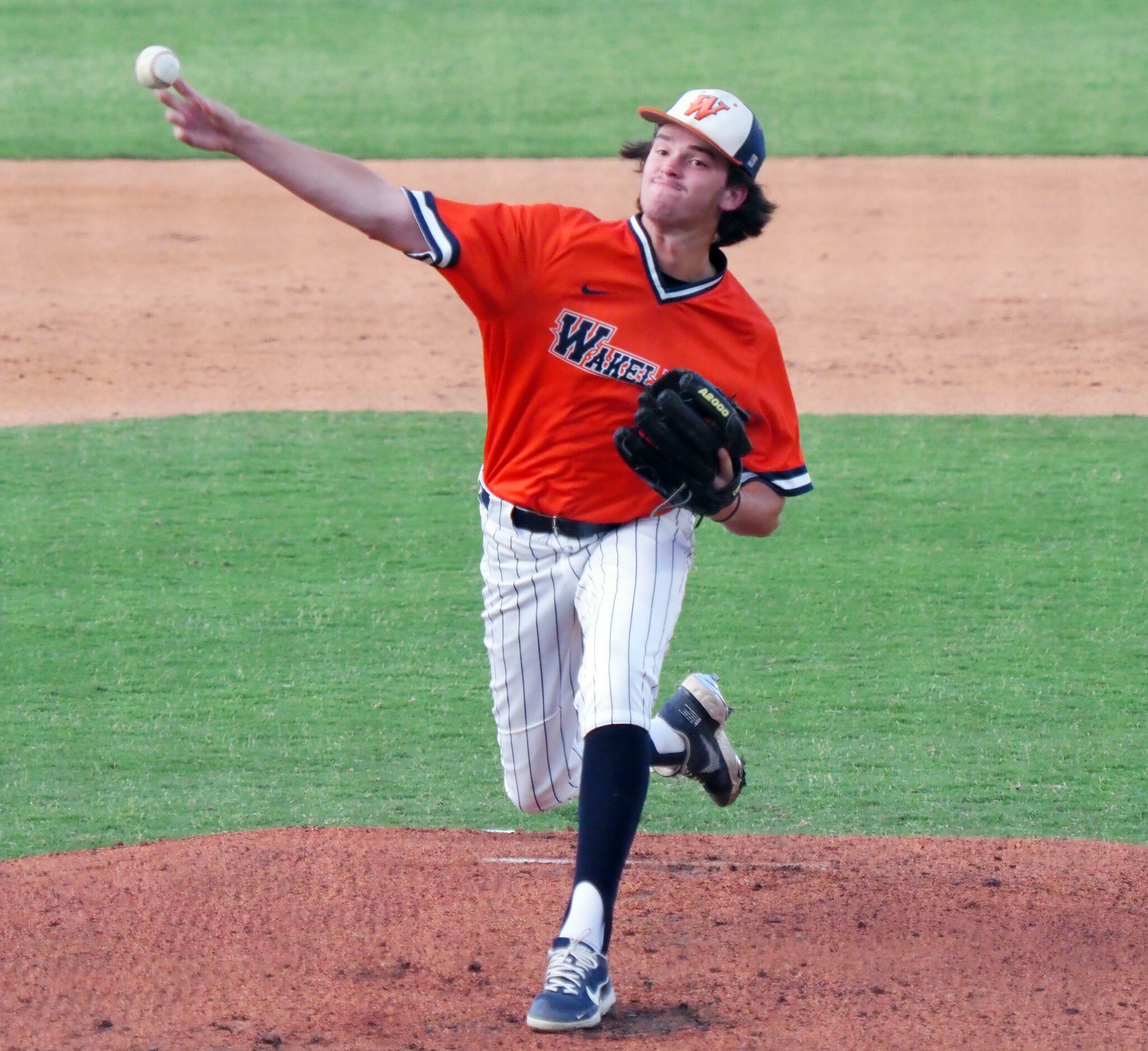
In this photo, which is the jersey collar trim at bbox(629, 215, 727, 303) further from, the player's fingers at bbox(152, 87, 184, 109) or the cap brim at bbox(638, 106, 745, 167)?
the player's fingers at bbox(152, 87, 184, 109)

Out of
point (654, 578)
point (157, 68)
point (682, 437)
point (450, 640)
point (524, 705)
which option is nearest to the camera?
point (157, 68)

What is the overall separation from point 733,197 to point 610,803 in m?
1.27

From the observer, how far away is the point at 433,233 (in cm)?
305

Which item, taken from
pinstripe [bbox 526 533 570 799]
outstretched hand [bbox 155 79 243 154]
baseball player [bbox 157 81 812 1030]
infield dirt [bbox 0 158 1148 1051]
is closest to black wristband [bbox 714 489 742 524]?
baseball player [bbox 157 81 812 1030]

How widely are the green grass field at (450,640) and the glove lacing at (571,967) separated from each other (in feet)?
4.36

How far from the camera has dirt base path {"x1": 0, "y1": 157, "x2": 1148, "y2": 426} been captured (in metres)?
9.33

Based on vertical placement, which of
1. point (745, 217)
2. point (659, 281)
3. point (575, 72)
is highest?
point (575, 72)

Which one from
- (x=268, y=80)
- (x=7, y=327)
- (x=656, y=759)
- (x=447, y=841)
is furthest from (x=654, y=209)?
(x=268, y=80)

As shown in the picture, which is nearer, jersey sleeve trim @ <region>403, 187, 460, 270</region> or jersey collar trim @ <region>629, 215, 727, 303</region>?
jersey sleeve trim @ <region>403, 187, 460, 270</region>

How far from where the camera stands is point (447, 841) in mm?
3852

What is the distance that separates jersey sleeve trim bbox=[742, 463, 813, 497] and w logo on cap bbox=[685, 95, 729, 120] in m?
0.72

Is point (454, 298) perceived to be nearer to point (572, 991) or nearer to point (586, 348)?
point (586, 348)

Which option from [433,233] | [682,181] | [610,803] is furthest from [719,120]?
[610,803]

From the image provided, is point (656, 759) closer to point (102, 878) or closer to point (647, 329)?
point (647, 329)
